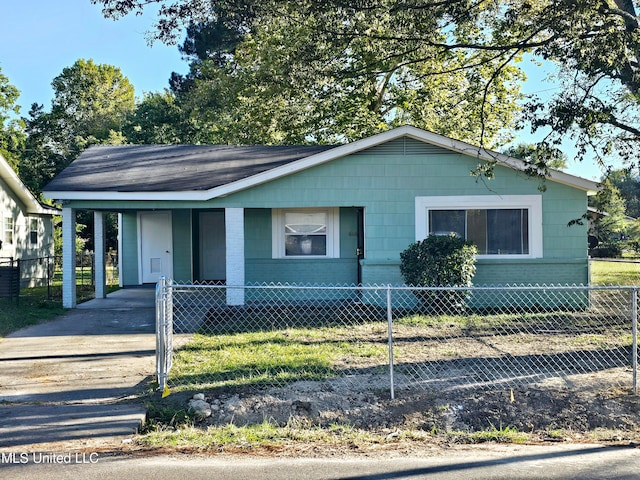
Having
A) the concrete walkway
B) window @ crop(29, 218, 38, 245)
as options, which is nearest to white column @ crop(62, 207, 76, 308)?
the concrete walkway

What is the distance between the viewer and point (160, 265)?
17016mm

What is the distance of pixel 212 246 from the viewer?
16969 millimetres

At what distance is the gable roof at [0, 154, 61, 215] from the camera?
1877 centimetres

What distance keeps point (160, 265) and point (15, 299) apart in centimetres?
394

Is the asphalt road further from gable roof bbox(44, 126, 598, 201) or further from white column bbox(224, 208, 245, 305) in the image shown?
white column bbox(224, 208, 245, 305)

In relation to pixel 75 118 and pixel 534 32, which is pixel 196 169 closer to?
pixel 534 32

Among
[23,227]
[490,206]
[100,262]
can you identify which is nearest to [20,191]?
[23,227]

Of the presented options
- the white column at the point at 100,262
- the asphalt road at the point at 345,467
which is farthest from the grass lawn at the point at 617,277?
the white column at the point at 100,262

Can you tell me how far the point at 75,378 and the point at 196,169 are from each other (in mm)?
8761

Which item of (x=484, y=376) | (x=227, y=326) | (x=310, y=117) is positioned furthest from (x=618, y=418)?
(x=310, y=117)

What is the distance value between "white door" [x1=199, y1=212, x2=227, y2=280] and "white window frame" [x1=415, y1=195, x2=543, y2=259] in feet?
20.9

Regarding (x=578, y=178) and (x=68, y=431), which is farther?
(x=578, y=178)

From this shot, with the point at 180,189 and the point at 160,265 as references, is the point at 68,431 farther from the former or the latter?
the point at 160,265

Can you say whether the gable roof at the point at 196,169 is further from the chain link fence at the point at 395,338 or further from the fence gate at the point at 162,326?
the fence gate at the point at 162,326
